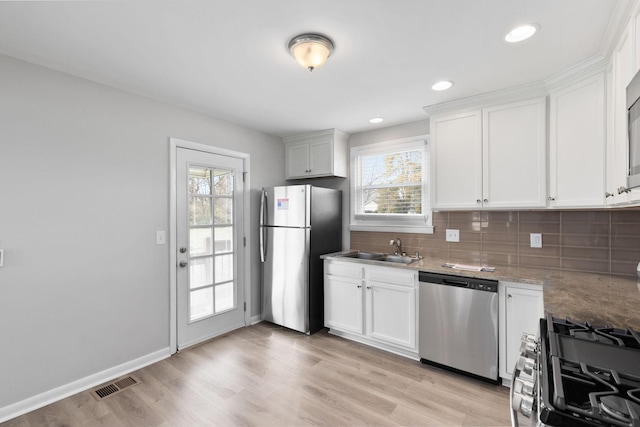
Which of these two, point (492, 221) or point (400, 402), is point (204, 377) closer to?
point (400, 402)

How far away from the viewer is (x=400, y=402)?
86.4 inches

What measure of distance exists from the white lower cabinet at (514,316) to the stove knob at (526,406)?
1624 millimetres

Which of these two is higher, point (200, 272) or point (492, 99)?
point (492, 99)

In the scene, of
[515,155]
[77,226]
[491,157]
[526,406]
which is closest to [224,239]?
[77,226]

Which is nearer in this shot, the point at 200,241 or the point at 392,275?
the point at 392,275

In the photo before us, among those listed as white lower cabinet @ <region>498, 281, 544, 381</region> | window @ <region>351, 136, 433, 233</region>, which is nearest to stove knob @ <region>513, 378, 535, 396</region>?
white lower cabinet @ <region>498, 281, 544, 381</region>

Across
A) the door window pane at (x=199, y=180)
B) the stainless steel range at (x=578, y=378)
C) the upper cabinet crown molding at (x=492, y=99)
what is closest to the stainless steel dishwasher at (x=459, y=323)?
the stainless steel range at (x=578, y=378)

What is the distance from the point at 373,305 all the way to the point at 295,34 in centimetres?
245

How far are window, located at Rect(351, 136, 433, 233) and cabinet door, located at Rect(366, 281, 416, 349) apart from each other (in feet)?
2.72

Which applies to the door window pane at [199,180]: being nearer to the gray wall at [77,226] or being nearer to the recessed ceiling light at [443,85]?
the gray wall at [77,226]

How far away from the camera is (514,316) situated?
230cm

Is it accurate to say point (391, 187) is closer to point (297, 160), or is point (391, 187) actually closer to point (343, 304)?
point (297, 160)

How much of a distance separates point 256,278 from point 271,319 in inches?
20.8

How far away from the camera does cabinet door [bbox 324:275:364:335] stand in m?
3.17
